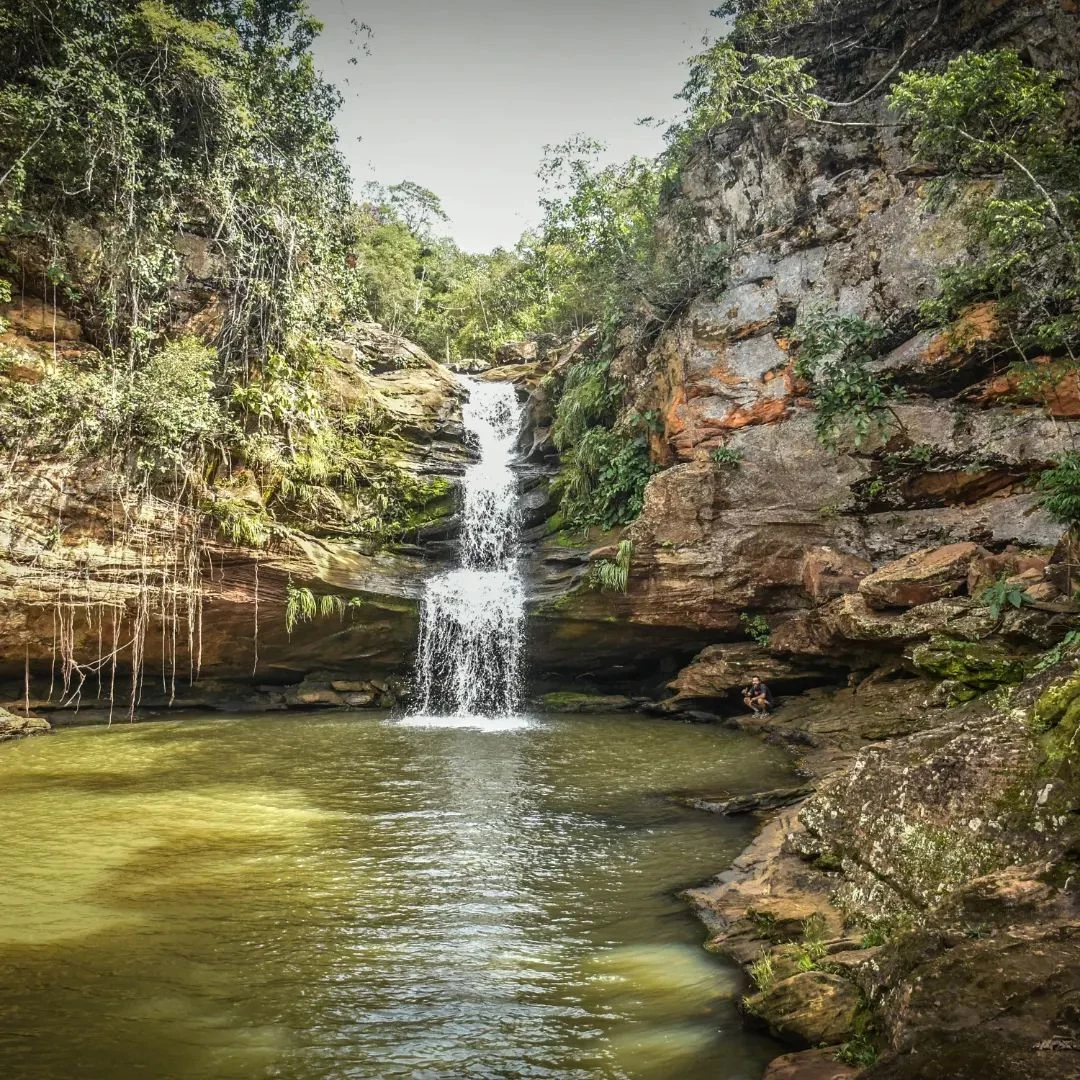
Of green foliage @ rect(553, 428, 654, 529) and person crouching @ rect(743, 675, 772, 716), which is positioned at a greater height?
green foliage @ rect(553, 428, 654, 529)

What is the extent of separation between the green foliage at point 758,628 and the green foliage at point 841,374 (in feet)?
13.2

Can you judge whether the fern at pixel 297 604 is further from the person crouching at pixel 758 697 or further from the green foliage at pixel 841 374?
Answer: the green foliage at pixel 841 374

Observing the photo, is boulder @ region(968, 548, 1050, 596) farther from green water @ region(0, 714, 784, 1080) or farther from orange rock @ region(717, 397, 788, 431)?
orange rock @ region(717, 397, 788, 431)

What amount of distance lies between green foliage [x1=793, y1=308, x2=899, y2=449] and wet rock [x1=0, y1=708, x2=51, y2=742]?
54.9 ft

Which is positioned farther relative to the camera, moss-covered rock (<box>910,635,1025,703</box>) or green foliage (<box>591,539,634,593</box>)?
green foliage (<box>591,539,634,593</box>)

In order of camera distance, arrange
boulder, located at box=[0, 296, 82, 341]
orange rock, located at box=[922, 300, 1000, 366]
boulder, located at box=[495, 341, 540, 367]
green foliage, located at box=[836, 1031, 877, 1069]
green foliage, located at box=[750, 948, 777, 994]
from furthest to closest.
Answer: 1. boulder, located at box=[495, 341, 540, 367]
2. boulder, located at box=[0, 296, 82, 341]
3. orange rock, located at box=[922, 300, 1000, 366]
4. green foliage, located at box=[750, 948, 777, 994]
5. green foliage, located at box=[836, 1031, 877, 1069]

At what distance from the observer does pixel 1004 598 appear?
33.5ft

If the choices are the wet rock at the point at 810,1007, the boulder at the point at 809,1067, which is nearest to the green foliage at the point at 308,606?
the wet rock at the point at 810,1007

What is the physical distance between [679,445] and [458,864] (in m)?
12.3

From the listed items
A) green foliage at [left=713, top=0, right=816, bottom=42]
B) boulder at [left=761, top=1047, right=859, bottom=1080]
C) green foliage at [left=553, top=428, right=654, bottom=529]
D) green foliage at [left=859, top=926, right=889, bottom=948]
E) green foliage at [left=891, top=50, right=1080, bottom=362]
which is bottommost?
A: boulder at [left=761, top=1047, right=859, bottom=1080]

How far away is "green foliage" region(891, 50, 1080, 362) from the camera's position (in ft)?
33.7

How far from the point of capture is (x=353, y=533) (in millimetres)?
18156

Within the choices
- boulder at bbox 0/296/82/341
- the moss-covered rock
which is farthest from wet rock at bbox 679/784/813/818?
boulder at bbox 0/296/82/341

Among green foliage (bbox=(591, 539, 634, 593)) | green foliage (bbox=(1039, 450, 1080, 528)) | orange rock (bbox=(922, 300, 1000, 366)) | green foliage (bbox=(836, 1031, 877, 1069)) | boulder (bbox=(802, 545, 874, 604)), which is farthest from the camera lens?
green foliage (bbox=(591, 539, 634, 593))
